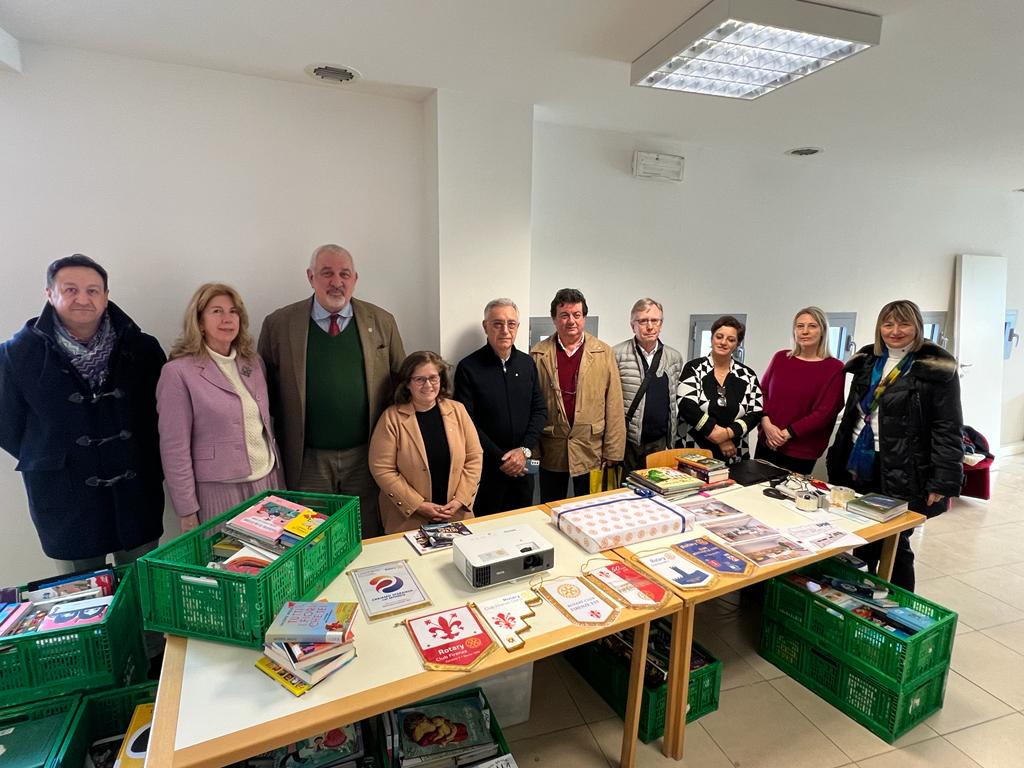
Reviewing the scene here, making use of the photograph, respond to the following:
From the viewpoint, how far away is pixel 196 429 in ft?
7.01

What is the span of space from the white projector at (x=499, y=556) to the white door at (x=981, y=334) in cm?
546

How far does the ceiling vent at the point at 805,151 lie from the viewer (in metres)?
3.82

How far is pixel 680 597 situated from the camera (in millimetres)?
1699

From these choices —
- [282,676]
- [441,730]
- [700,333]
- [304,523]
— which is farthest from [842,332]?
[282,676]

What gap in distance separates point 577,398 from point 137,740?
6.98 ft

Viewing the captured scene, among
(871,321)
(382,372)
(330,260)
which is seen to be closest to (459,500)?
(382,372)

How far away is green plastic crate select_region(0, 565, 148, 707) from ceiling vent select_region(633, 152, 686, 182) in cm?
349

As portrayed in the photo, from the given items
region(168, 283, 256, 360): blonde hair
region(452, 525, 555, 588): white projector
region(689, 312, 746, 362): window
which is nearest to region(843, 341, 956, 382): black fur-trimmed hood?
region(689, 312, 746, 362): window

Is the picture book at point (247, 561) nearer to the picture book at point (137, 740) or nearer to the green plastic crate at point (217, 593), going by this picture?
the green plastic crate at point (217, 593)

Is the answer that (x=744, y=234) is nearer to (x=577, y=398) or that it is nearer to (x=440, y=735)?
(x=577, y=398)

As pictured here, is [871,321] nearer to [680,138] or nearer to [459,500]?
[680,138]

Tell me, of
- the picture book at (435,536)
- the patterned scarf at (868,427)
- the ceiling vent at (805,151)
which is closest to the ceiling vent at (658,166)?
the ceiling vent at (805,151)

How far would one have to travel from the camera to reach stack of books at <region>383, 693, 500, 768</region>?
1.65m

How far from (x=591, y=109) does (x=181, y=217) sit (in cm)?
218
